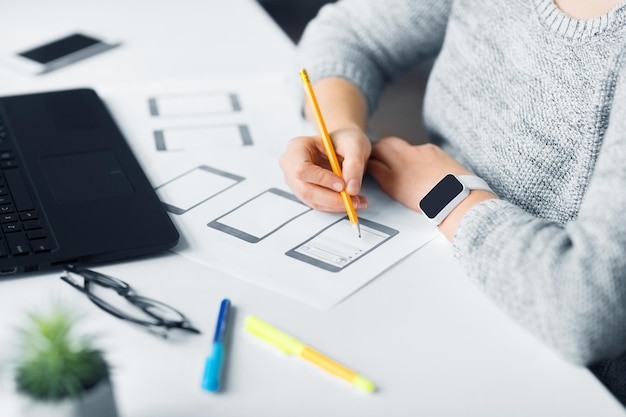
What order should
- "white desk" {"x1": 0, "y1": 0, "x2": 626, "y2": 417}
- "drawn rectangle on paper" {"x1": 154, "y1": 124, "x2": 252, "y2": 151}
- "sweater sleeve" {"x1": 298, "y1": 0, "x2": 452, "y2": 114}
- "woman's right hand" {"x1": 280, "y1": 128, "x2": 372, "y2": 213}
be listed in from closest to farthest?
"white desk" {"x1": 0, "y1": 0, "x2": 626, "y2": 417} → "woman's right hand" {"x1": 280, "y1": 128, "x2": 372, "y2": 213} → "drawn rectangle on paper" {"x1": 154, "y1": 124, "x2": 252, "y2": 151} → "sweater sleeve" {"x1": 298, "y1": 0, "x2": 452, "y2": 114}

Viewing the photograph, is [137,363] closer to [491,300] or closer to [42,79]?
[491,300]

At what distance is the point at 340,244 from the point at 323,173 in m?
0.09

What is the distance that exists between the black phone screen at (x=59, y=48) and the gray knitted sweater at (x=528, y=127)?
355 mm

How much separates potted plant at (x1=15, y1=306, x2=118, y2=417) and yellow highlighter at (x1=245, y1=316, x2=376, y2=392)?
7.4 inches

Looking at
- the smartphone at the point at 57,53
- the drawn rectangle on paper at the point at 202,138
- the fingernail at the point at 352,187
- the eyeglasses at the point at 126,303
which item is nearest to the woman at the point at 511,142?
the fingernail at the point at 352,187

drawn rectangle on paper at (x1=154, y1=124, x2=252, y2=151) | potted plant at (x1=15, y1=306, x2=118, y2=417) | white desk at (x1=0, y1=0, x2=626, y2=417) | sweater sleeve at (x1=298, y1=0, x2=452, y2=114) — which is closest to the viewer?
potted plant at (x1=15, y1=306, x2=118, y2=417)

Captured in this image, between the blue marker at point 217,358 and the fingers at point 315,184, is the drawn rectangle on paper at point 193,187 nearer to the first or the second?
the fingers at point 315,184

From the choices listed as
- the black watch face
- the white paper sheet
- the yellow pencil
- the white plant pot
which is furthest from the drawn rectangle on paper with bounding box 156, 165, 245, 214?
the white plant pot

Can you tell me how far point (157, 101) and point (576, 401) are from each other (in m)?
0.72

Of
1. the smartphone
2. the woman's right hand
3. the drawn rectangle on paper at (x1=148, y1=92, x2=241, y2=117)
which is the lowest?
the woman's right hand

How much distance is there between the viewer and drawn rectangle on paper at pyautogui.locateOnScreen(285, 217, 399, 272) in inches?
32.0

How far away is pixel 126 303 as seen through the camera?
0.75 metres

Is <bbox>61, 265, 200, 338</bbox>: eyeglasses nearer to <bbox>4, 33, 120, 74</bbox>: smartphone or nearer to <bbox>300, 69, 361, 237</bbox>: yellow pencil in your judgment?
<bbox>300, 69, 361, 237</bbox>: yellow pencil

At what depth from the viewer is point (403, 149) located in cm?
99
